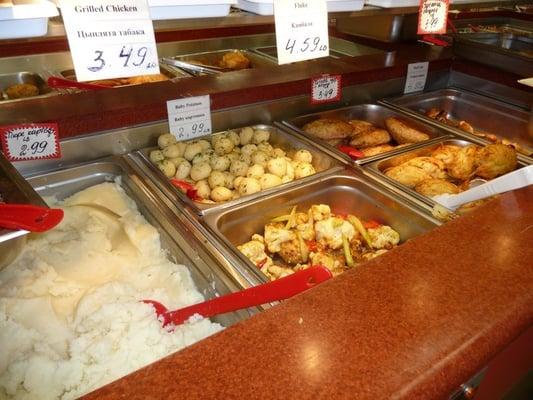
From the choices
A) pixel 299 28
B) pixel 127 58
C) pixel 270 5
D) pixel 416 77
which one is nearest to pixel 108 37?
pixel 127 58

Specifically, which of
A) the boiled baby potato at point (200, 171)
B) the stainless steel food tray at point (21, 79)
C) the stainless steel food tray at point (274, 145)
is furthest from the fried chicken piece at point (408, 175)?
the stainless steel food tray at point (21, 79)

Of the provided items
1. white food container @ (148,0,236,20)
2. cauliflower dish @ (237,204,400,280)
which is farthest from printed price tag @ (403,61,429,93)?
white food container @ (148,0,236,20)

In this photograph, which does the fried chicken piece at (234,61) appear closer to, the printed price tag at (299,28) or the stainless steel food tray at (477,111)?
the stainless steel food tray at (477,111)

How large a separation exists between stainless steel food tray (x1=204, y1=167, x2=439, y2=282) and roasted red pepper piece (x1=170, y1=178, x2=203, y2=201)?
182 mm

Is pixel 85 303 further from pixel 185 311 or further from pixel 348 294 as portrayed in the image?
pixel 348 294

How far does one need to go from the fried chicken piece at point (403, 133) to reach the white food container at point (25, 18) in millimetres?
1686

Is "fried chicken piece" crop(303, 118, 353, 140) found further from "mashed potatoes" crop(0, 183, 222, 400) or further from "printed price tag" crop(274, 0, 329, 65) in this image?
"mashed potatoes" crop(0, 183, 222, 400)

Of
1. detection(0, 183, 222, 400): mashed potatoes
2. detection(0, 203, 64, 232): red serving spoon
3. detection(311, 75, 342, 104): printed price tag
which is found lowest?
detection(0, 183, 222, 400): mashed potatoes

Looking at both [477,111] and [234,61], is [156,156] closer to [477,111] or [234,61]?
[234,61]

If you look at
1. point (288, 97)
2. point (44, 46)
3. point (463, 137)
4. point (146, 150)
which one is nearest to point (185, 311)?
point (146, 150)

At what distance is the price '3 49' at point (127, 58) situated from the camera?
1.10 meters

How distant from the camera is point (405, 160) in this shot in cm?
206

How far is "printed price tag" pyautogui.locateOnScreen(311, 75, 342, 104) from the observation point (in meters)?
2.24

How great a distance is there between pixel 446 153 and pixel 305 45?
1.02 meters
